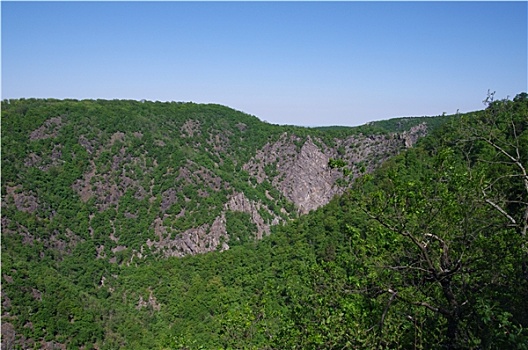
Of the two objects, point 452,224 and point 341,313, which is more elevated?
point 452,224

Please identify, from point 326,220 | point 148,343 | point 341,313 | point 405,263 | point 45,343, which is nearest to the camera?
point 341,313

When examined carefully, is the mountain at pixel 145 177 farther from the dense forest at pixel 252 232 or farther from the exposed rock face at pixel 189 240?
the dense forest at pixel 252 232

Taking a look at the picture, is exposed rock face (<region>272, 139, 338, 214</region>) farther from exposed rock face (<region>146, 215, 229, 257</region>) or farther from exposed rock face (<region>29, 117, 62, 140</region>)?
exposed rock face (<region>29, 117, 62, 140</region>)

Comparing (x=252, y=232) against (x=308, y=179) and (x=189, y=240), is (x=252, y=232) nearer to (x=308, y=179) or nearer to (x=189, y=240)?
(x=189, y=240)

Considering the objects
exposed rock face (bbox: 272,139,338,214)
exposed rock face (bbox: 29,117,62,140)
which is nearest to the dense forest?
exposed rock face (bbox: 29,117,62,140)

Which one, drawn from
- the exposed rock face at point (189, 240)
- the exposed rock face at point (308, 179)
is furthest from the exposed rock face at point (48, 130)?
the exposed rock face at point (308, 179)

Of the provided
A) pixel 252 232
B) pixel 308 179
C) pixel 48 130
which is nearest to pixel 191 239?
pixel 252 232

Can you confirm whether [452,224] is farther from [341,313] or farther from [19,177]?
[19,177]

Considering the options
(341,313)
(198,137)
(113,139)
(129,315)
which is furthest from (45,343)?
(198,137)

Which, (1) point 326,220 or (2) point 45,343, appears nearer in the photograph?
(2) point 45,343
